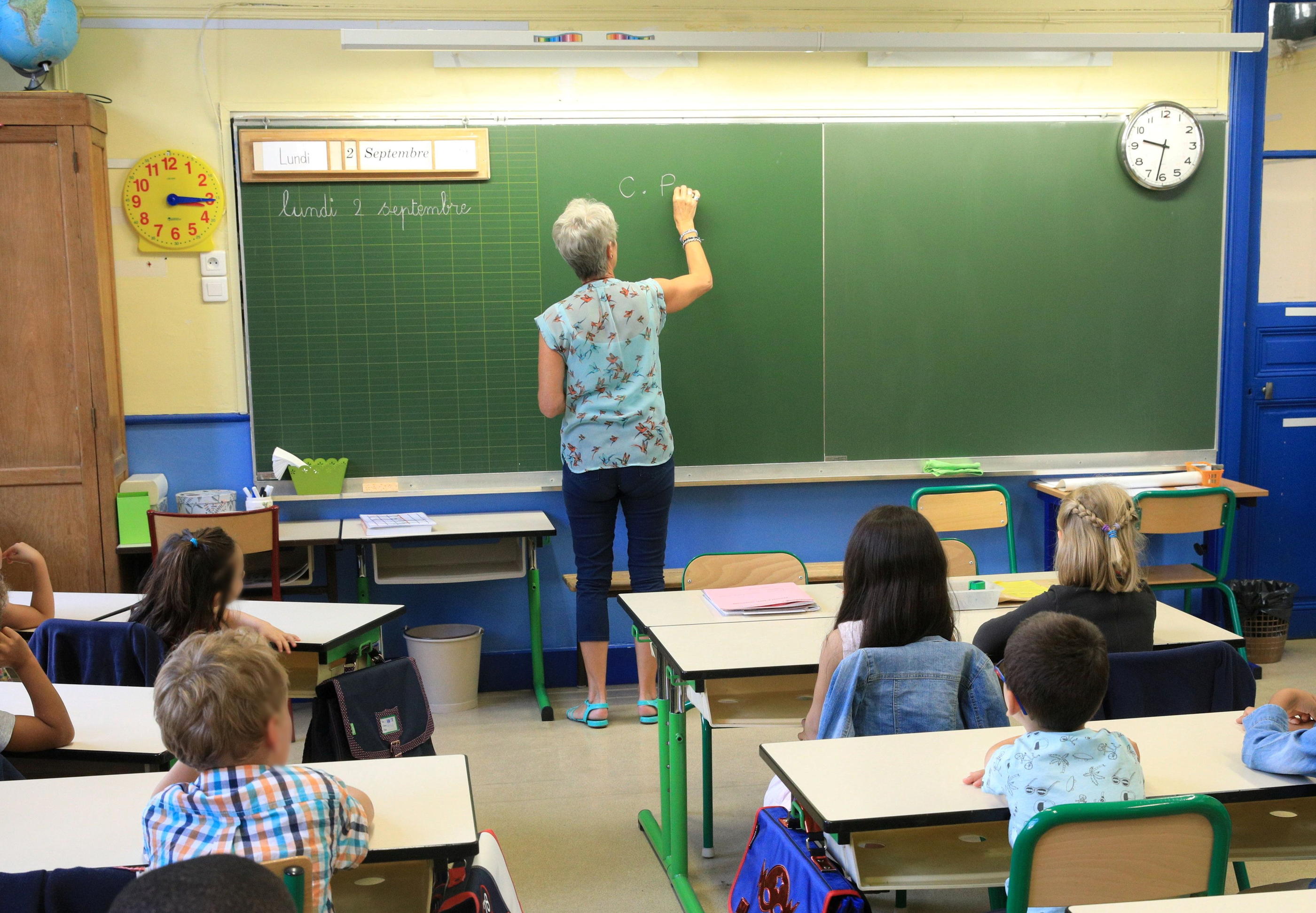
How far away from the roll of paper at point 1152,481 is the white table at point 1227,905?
10.7 ft

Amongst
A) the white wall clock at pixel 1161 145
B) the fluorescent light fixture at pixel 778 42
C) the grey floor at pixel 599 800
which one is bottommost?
the grey floor at pixel 599 800

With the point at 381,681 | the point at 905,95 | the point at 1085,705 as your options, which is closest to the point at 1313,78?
the point at 905,95

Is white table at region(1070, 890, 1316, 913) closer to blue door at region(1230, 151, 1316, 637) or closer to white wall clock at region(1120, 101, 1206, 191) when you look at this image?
white wall clock at region(1120, 101, 1206, 191)

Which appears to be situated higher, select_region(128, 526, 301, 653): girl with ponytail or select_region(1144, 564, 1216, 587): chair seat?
select_region(128, 526, 301, 653): girl with ponytail

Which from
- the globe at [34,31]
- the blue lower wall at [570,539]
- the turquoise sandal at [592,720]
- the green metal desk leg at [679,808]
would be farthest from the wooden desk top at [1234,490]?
the globe at [34,31]

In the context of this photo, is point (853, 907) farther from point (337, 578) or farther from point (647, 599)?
point (337, 578)

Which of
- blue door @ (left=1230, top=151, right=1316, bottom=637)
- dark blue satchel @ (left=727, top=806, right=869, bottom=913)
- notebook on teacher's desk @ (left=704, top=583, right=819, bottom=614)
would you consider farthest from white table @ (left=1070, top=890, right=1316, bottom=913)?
blue door @ (left=1230, top=151, right=1316, bottom=637)

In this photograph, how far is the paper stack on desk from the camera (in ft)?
13.5

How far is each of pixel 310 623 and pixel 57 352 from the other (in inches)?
71.5

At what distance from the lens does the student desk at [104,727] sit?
207 cm

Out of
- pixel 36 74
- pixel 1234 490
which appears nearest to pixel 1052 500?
pixel 1234 490

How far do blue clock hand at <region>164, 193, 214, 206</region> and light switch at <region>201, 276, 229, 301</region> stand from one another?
0.28 m

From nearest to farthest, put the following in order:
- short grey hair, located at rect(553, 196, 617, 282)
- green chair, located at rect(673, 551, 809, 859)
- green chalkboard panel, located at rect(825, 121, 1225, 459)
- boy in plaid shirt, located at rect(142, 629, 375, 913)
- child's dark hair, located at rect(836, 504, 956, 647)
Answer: boy in plaid shirt, located at rect(142, 629, 375, 913) → child's dark hair, located at rect(836, 504, 956, 647) → green chair, located at rect(673, 551, 809, 859) → short grey hair, located at rect(553, 196, 617, 282) → green chalkboard panel, located at rect(825, 121, 1225, 459)

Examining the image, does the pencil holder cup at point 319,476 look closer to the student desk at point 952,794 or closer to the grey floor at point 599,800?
the grey floor at point 599,800
